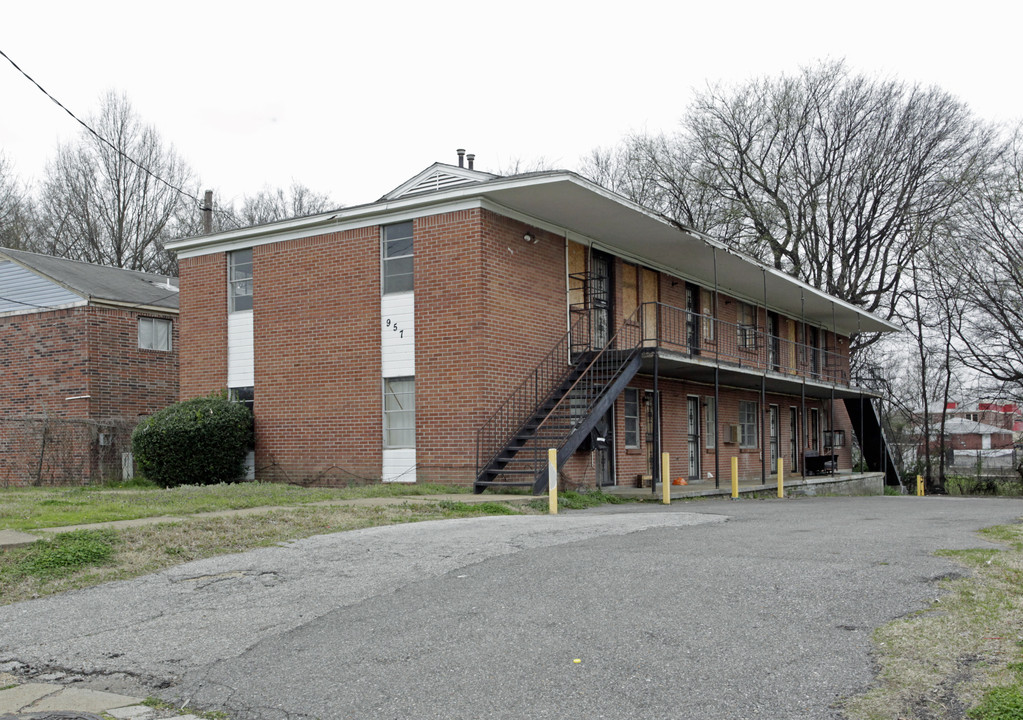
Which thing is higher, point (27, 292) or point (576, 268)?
point (27, 292)

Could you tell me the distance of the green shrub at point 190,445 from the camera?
19562mm

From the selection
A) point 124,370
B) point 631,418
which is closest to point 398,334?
point 631,418

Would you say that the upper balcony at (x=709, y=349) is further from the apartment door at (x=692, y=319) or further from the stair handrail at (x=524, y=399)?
the stair handrail at (x=524, y=399)

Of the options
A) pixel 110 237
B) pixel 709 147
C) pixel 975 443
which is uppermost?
pixel 709 147

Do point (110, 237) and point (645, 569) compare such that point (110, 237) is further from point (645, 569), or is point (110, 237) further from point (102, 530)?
point (645, 569)

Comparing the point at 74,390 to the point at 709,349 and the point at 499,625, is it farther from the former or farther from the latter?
the point at 499,625

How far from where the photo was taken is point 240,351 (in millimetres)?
21281

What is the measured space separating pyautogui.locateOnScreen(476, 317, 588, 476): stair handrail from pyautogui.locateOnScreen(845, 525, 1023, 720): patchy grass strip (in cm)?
1072

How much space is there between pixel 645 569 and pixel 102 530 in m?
5.77

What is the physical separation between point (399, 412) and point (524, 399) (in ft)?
7.95

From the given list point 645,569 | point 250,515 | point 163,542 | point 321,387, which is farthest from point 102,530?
point 321,387

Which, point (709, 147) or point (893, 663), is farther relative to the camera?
point (709, 147)

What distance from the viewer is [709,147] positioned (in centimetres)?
3938

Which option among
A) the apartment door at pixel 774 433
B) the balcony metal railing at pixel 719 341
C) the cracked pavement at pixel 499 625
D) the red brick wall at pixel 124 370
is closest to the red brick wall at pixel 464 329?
the balcony metal railing at pixel 719 341
